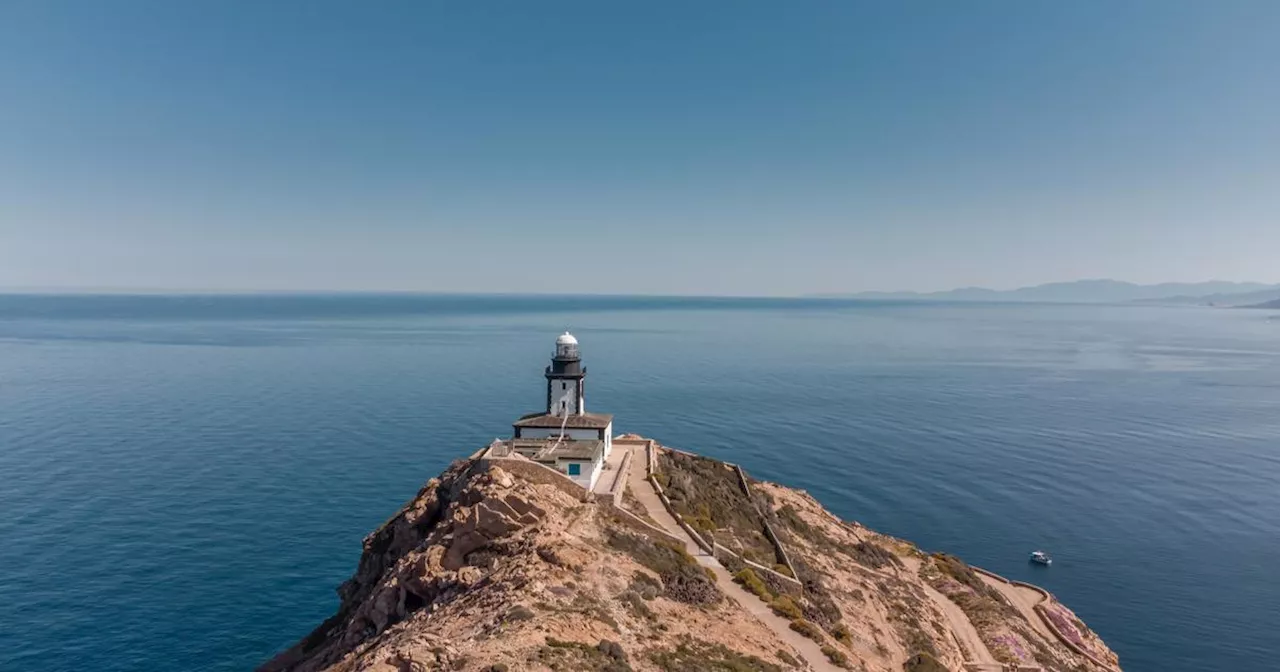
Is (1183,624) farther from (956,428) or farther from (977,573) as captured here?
(956,428)

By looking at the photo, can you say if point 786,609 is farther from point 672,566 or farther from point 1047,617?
point 1047,617

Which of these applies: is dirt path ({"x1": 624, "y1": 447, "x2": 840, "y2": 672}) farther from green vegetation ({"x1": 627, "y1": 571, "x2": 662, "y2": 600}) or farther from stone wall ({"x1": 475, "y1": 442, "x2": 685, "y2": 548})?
green vegetation ({"x1": 627, "y1": 571, "x2": 662, "y2": 600})

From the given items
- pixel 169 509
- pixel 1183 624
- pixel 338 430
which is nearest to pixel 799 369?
pixel 338 430

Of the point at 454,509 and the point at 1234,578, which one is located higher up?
the point at 454,509

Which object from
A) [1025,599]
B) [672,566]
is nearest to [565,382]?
[672,566]

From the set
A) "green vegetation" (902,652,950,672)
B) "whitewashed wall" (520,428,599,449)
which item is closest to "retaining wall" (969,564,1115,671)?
"green vegetation" (902,652,950,672)
